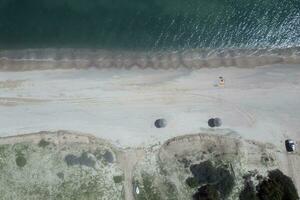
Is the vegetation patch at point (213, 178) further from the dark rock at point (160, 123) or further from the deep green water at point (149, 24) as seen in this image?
the deep green water at point (149, 24)

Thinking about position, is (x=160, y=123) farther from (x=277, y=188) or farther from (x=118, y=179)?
(x=277, y=188)

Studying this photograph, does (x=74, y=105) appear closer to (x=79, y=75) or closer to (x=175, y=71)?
(x=79, y=75)

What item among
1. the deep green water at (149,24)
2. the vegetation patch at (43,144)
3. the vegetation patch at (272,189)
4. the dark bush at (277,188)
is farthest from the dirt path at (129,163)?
the dark bush at (277,188)

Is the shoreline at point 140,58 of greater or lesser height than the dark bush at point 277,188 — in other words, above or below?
above

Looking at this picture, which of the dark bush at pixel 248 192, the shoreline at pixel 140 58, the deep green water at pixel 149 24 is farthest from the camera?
the deep green water at pixel 149 24

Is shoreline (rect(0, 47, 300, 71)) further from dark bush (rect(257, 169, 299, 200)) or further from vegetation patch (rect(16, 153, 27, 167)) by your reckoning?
dark bush (rect(257, 169, 299, 200))

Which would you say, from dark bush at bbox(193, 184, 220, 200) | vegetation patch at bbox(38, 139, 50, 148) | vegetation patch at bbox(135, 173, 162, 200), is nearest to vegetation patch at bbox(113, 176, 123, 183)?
vegetation patch at bbox(135, 173, 162, 200)

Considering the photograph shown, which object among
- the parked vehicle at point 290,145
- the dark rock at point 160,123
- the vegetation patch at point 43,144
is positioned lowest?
the parked vehicle at point 290,145
